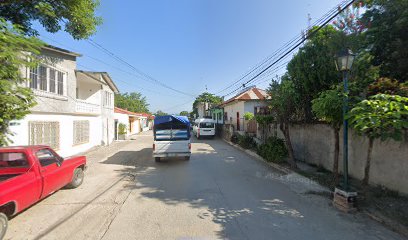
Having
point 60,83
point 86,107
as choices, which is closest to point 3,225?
point 60,83

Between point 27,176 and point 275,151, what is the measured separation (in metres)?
A: 9.27

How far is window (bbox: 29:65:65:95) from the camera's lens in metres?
10.7

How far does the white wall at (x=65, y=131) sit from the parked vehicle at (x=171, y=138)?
16.6ft

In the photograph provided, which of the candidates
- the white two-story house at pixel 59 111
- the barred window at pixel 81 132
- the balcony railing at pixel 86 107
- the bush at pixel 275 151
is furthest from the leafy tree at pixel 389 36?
the barred window at pixel 81 132

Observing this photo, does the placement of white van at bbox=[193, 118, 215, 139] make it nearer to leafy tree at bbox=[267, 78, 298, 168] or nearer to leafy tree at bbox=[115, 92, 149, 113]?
leafy tree at bbox=[267, 78, 298, 168]

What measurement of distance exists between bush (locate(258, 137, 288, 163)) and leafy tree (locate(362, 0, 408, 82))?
189 inches

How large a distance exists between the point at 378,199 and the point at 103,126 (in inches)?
Answer: 723

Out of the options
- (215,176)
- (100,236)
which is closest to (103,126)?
(215,176)

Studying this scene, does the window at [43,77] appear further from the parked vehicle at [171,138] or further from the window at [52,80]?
the parked vehicle at [171,138]

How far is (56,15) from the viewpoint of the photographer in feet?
32.7

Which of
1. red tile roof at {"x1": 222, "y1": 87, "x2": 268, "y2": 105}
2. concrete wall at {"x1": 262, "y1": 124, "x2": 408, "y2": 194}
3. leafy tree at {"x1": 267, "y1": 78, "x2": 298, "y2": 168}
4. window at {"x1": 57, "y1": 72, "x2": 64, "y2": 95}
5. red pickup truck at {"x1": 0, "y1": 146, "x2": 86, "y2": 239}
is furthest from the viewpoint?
red tile roof at {"x1": 222, "y1": 87, "x2": 268, "y2": 105}

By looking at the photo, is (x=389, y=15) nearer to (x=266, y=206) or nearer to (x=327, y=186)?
(x=327, y=186)

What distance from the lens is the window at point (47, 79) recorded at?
10734 mm

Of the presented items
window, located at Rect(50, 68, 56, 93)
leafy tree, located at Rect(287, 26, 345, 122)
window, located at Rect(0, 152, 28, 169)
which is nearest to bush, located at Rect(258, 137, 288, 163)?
leafy tree, located at Rect(287, 26, 345, 122)
